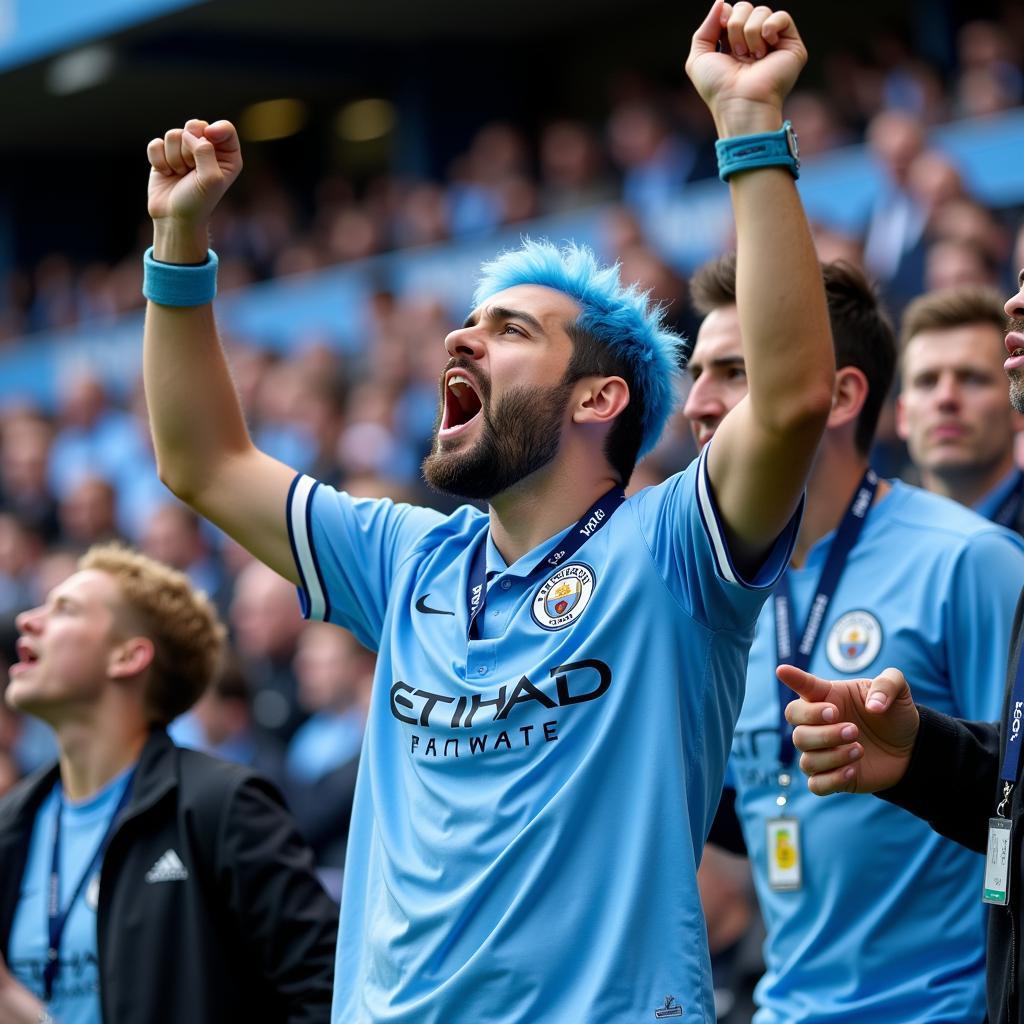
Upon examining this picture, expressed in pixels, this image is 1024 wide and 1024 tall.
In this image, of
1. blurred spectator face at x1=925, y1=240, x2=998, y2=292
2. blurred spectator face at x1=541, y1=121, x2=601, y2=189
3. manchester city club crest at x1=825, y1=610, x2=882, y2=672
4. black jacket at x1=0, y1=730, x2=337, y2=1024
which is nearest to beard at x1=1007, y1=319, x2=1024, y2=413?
manchester city club crest at x1=825, y1=610, x2=882, y2=672

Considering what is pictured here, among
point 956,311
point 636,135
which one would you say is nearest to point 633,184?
point 636,135

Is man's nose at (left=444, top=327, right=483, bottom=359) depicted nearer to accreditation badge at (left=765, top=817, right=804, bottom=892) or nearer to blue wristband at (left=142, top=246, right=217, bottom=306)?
blue wristband at (left=142, top=246, right=217, bottom=306)

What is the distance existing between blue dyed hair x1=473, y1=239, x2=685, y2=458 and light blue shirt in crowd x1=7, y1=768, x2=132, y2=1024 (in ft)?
5.48

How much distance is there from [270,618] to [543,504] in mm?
4959

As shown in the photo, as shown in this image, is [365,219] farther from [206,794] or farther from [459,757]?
[459,757]

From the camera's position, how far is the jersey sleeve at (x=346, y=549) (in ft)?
10.3

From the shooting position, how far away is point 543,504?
295 cm

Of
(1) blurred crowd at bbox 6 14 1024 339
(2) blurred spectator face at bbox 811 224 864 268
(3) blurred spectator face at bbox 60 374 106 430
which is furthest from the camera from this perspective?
(3) blurred spectator face at bbox 60 374 106 430

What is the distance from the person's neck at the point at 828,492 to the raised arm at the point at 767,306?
1.09m

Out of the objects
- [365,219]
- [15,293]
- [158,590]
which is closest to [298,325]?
[365,219]

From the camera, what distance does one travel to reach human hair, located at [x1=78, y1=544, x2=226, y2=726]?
167 inches

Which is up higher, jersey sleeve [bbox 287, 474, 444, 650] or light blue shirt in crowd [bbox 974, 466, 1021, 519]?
light blue shirt in crowd [bbox 974, 466, 1021, 519]

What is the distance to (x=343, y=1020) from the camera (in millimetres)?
2836

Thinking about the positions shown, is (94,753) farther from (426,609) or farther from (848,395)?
(848,395)
